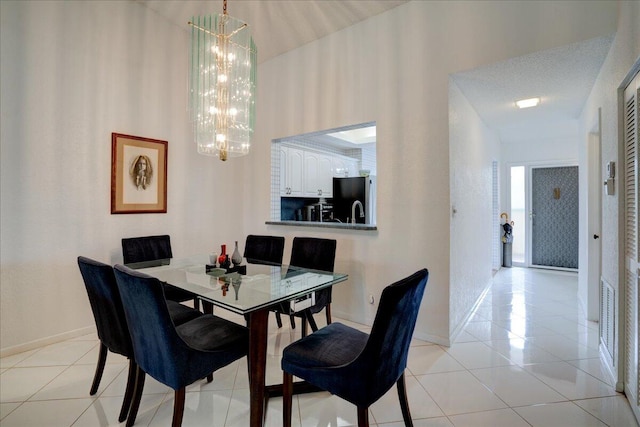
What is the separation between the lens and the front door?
5.50m

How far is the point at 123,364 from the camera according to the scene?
2.36 metres

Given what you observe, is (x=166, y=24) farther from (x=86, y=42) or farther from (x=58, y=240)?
(x=58, y=240)

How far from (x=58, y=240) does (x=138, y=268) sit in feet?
2.97

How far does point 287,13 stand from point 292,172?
2.30 m

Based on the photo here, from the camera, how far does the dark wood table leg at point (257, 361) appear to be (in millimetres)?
1558

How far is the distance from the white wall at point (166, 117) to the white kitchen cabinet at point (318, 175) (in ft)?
5.54

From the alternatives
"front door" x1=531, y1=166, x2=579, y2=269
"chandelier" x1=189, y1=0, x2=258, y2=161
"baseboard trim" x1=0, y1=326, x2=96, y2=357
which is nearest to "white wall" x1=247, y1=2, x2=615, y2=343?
"chandelier" x1=189, y1=0, x2=258, y2=161

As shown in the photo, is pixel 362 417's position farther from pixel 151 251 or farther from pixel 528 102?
pixel 528 102

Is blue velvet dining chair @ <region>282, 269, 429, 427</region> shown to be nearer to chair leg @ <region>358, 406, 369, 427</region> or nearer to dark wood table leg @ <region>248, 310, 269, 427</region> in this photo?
chair leg @ <region>358, 406, 369, 427</region>

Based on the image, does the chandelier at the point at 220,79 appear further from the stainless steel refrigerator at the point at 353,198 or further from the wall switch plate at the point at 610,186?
the stainless steel refrigerator at the point at 353,198

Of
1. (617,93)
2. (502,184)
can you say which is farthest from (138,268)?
(502,184)

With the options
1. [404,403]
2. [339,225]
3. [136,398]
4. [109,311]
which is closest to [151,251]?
[109,311]

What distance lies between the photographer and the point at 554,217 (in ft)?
18.6

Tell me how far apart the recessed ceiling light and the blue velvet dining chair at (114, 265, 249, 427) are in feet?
12.4
